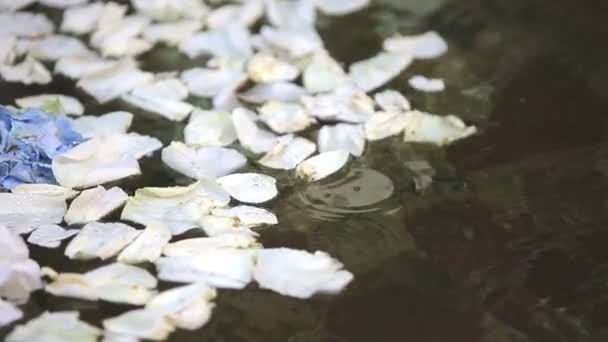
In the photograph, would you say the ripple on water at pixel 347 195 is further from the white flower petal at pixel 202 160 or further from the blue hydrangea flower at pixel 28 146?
the blue hydrangea flower at pixel 28 146

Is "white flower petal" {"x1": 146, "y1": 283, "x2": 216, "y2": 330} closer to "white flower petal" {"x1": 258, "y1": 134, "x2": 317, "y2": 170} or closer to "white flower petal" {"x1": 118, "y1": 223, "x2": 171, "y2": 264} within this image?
"white flower petal" {"x1": 118, "y1": 223, "x2": 171, "y2": 264}

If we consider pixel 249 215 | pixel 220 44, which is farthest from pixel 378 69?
pixel 249 215

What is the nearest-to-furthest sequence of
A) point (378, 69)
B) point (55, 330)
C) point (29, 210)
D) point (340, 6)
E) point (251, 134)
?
1. point (55, 330)
2. point (29, 210)
3. point (251, 134)
4. point (378, 69)
5. point (340, 6)

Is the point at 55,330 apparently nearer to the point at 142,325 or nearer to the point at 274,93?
the point at 142,325

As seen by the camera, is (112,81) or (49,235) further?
(112,81)

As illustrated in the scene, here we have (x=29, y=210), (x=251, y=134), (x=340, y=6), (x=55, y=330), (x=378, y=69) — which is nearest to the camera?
(x=55, y=330)
